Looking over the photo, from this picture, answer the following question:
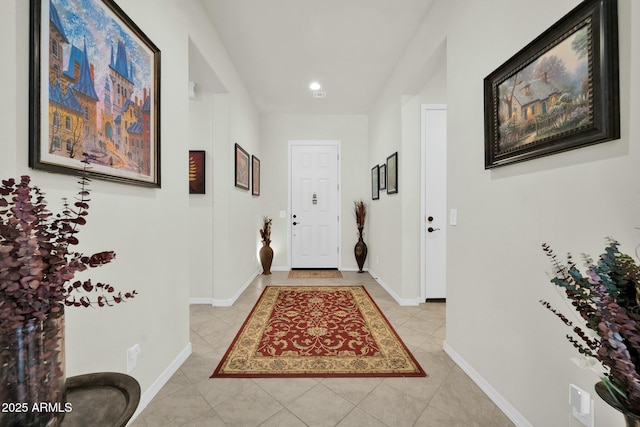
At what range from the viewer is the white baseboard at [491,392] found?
1.48 metres

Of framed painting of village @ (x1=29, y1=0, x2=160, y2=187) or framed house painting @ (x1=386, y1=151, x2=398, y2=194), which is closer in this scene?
framed painting of village @ (x1=29, y1=0, x2=160, y2=187)

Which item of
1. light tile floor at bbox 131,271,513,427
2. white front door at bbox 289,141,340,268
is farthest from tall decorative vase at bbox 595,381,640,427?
white front door at bbox 289,141,340,268

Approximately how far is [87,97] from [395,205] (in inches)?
123

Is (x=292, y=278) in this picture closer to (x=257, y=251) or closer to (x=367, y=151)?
(x=257, y=251)

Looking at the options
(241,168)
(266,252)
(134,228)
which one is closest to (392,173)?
(241,168)

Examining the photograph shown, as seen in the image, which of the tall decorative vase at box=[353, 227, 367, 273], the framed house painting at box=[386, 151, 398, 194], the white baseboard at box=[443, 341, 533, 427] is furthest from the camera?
the tall decorative vase at box=[353, 227, 367, 273]

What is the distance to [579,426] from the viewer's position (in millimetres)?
1159

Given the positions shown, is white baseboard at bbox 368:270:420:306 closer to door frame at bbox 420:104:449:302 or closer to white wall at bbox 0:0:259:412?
door frame at bbox 420:104:449:302

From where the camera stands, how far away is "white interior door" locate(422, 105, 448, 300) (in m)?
3.46

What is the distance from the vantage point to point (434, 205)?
3494 mm

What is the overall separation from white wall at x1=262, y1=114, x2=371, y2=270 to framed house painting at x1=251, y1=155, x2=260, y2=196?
36 cm

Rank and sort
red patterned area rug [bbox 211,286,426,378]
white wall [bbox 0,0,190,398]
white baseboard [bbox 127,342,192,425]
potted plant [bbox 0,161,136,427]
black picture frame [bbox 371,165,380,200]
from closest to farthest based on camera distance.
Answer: potted plant [bbox 0,161,136,427] < white wall [bbox 0,0,190,398] < white baseboard [bbox 127,342,192,425] < red patterned area rug [bbox 211,286,426,378] < black picture frame [bbox 371,165,380,200]

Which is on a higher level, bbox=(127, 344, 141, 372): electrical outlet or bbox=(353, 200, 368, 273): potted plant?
bbox=(353, 200, 368, 273): potted plant

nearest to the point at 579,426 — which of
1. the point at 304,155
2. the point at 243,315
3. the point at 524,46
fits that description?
the point at 524,46
